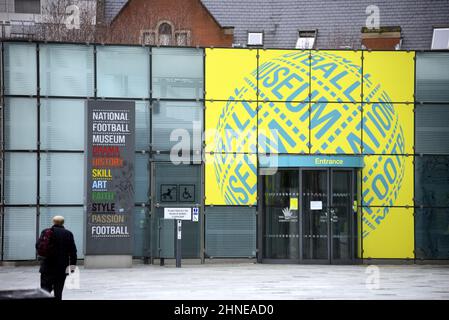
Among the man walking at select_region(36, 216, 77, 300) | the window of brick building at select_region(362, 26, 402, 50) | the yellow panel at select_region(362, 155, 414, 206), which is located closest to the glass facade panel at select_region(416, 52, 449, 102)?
the yellow panel at select_region(362, 155, 414, 206)

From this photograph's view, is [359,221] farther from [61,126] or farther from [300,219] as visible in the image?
[61,126]

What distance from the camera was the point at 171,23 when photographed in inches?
2019

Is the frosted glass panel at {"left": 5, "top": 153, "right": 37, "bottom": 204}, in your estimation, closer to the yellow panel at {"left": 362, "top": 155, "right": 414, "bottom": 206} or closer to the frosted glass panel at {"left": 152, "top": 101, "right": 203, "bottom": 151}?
the frosted glass panel at {"left": 152, "top": 101, "right": 203, "bottom": 151}

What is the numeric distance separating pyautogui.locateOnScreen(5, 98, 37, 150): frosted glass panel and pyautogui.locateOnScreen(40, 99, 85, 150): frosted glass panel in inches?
10.2

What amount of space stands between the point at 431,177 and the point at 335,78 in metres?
3.95

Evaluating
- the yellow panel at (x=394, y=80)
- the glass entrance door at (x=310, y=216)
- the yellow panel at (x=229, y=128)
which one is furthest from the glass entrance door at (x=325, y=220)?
the yellow panel at (x=394, y=80)

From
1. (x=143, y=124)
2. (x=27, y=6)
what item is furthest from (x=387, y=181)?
(x=27, y=6)

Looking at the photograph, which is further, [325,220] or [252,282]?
[325,220]

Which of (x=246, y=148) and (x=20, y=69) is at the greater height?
(x=20, y=69)

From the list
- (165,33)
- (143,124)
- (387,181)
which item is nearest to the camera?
(143,124)

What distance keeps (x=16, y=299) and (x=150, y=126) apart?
59.6 ft

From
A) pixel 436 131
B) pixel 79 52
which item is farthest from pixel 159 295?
pixel 436 131

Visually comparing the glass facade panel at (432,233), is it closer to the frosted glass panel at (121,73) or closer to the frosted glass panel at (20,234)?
the frosted glass panel at (121,73)
